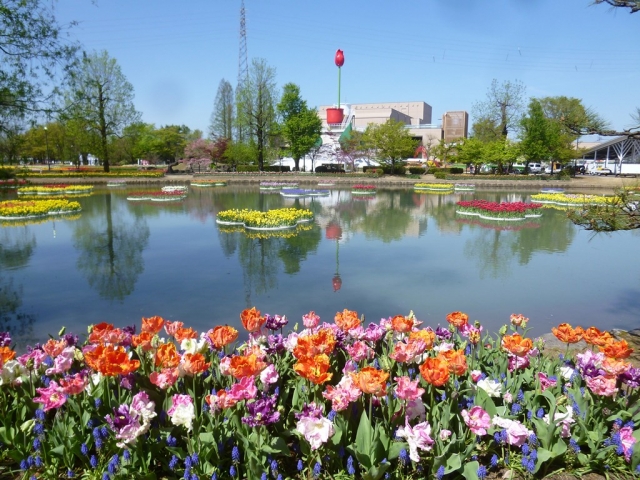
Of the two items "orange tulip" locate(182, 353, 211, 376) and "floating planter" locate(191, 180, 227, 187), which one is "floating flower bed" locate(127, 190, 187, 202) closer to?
"floating planter" locate(191, 180, 227, 187)

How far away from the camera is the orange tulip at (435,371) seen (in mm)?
2395

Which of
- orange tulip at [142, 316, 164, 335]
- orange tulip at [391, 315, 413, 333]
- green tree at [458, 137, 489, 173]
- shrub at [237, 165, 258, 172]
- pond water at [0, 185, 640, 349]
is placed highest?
green tree at [458, 137, 489, 173]

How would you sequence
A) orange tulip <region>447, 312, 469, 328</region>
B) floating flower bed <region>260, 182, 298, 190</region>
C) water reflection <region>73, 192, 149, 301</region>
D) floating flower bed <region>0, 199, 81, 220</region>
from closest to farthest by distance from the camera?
1. orange tulip <region>447, 312, 469, 328</region>
2. water reflection <region>73, 192, 149, 301</region>
3. floating flower bed <region>0, 199, 81, 220</region>
4. floating flower bed <region>260, 182, 298, 190</region>

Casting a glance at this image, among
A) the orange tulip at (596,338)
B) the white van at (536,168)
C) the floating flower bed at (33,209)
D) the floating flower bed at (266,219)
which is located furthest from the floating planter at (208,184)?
the white van at (536,168)

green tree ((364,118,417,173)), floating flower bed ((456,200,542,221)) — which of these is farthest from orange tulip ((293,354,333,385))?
green tree ((364,118,417,173))

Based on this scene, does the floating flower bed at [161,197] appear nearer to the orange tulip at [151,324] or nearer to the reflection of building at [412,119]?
the orange tulip at [151,324]

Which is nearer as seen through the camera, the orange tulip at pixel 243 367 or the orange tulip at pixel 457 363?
the orange tulip at pixel 243 367

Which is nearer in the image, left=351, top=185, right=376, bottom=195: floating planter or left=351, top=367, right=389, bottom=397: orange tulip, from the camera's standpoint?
left=351, top=367, right=389, bottom=397: orange tulip

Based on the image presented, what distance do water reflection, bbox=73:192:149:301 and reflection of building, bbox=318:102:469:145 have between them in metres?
44.9

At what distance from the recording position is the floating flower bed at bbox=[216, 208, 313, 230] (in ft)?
44.0

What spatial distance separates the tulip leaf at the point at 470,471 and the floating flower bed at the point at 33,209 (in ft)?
55.4

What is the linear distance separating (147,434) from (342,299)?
4417 mm

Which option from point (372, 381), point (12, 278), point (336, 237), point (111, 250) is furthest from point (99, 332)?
point (336, 237)

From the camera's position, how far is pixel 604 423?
2760mm
